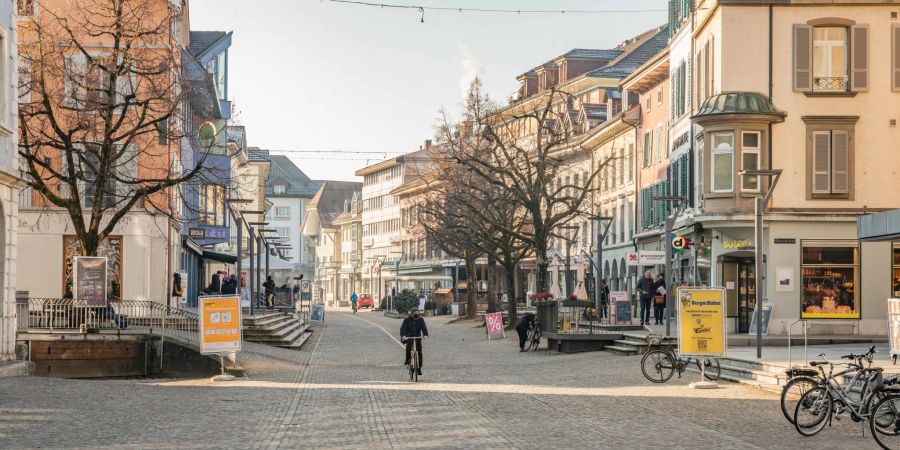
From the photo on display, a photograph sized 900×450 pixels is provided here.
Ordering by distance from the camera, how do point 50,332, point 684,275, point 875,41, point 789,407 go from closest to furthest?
1. point 789,407
2. point 50,332
3. point 875,41
4. point 684,275

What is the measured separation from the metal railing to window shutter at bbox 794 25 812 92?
67.2 feet

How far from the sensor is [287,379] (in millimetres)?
30734

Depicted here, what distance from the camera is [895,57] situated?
1704 inches

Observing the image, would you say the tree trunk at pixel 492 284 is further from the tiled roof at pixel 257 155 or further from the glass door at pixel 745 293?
the tiled roof at pixel 257 155

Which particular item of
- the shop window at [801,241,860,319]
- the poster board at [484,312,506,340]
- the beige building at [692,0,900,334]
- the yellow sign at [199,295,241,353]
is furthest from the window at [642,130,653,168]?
the yellow sign at [199,295,241,353]

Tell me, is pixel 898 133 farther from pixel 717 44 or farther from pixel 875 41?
pixel 717 44

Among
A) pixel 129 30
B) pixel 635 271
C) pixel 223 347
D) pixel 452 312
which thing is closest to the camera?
pixel 223 347

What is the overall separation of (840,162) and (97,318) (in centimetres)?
2260

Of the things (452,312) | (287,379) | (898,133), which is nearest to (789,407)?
(287,379)

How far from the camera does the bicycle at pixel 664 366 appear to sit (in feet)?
96.5

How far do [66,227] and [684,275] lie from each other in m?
23.1

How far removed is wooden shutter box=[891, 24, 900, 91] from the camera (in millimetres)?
43188

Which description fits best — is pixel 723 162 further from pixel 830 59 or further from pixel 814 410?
pixel 814 410

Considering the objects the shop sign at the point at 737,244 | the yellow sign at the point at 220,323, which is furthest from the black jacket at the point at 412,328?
the shop sign at the point at 737,244
